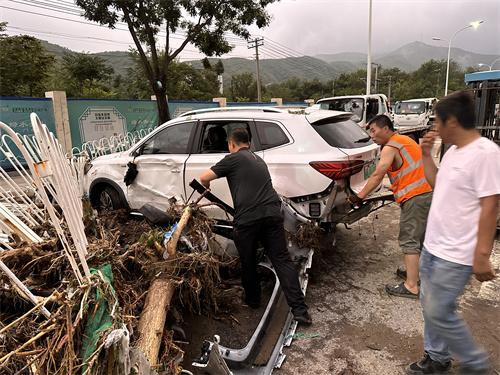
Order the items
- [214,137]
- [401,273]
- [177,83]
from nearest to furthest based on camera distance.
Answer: [401,273] → [214,137] → [177,83]

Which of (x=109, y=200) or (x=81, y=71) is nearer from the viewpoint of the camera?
(x=109, y=200)

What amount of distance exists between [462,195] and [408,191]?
1.57 meters

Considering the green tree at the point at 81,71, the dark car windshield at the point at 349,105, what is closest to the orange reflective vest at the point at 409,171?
the dark car windshield at the point at 349,105

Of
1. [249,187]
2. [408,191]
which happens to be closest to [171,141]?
[249,187]

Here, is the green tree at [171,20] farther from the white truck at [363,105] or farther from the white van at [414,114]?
the white van at [414,114]

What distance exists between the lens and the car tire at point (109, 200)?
5.19 meters

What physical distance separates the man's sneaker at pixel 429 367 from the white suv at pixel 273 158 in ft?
4.97

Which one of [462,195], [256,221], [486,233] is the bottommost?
[256,221]

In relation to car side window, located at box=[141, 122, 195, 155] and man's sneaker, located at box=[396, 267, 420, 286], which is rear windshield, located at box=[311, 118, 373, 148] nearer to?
man's sneaker, located at box=[396, 267, 420, 286]

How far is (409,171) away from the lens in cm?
344

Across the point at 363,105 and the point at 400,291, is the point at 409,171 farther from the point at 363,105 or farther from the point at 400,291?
the point at 363,105

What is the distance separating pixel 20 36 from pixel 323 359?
23.5 meters

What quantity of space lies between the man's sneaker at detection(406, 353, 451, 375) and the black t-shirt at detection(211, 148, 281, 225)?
1486 mm

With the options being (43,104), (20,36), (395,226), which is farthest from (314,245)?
(20,36)
